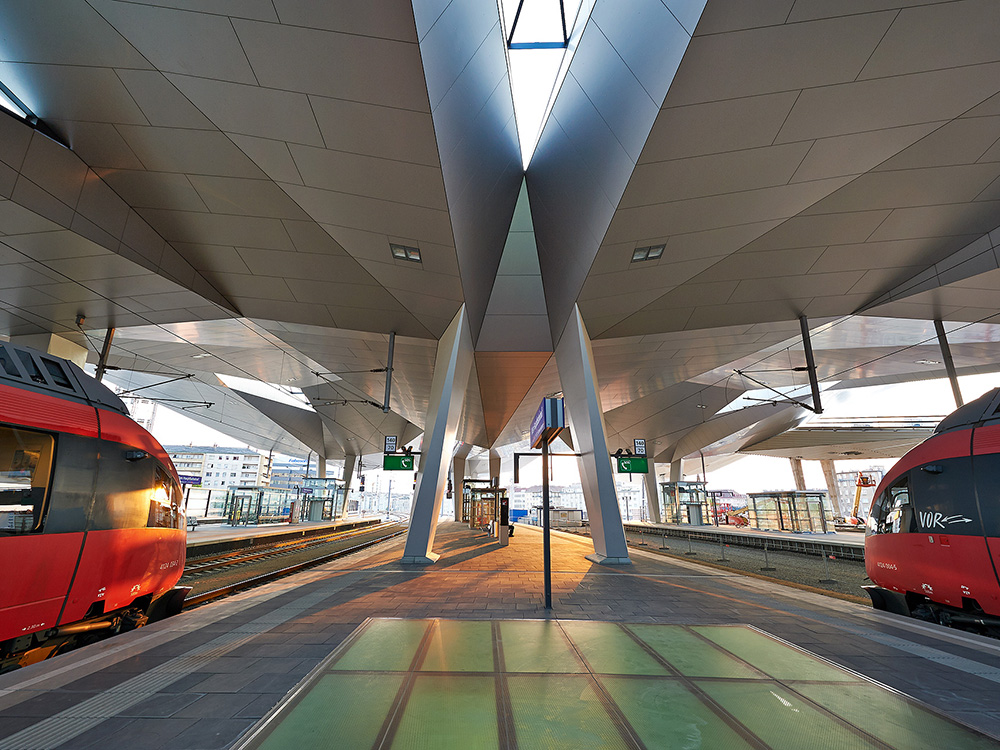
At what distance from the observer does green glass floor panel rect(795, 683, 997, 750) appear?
2578 millimetres

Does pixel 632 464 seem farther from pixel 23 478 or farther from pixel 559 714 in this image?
pixel 23 478

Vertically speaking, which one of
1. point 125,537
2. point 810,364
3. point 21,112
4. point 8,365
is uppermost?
point 21,112

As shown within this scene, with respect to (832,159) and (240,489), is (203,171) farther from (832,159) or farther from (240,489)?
(240,489)

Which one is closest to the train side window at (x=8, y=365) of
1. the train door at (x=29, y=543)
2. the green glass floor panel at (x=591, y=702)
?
the train door at (x=29, y=543)

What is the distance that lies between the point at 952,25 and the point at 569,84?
21.3 ft

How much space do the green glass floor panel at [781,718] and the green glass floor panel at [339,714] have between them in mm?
2286

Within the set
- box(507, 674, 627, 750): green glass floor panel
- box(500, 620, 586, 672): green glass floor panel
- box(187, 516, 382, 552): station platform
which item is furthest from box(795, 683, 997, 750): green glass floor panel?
box(187, 516, 382, 552): station platform

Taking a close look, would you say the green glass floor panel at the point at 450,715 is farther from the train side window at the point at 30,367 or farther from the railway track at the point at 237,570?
the railway track at the point at 237,570

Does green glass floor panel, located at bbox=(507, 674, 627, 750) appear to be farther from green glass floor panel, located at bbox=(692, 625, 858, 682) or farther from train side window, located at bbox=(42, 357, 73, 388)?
train side window, located at bbox=(42, 357, 73, 388)

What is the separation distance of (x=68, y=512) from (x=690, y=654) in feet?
21.7

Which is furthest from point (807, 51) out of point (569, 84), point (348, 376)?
point (348, 376)

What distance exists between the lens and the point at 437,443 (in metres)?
13.1

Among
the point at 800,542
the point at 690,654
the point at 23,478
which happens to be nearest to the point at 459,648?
the point at 690,654

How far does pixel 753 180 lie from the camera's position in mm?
7938
